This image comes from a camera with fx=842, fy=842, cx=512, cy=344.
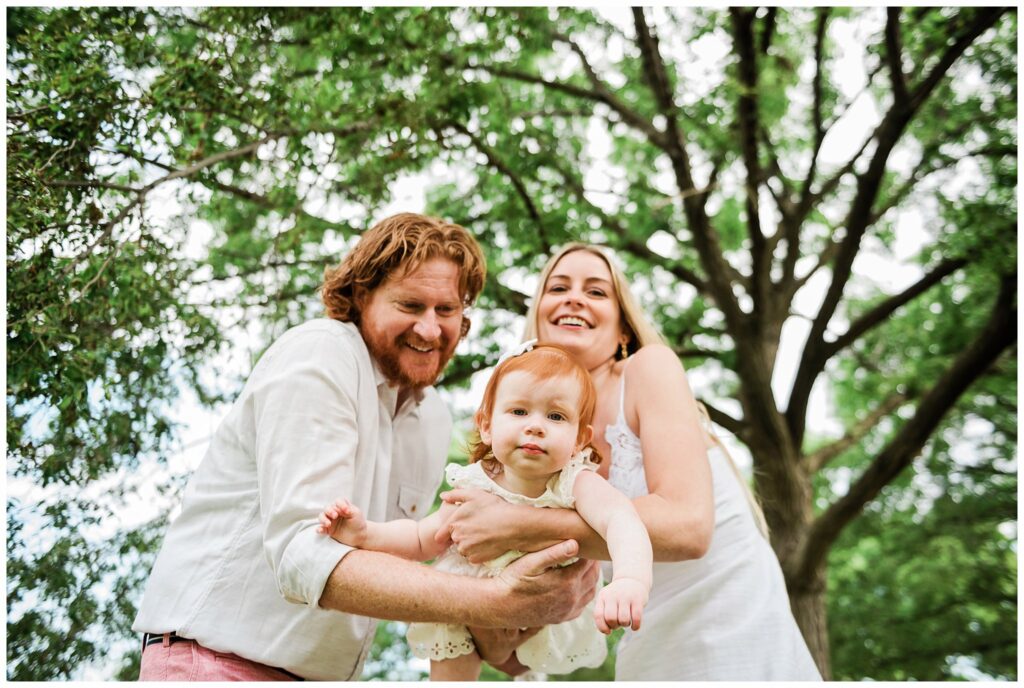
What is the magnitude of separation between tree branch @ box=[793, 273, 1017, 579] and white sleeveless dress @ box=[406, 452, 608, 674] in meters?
4.27

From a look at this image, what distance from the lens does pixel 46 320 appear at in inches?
126

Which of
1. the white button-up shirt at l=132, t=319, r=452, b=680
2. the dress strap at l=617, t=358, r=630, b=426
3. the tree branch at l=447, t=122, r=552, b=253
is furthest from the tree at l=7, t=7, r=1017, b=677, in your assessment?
the dress strap at l=617, t=358, r=630, b=426

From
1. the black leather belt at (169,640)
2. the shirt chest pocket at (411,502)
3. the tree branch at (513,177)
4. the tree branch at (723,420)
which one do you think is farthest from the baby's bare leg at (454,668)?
the tree branch at (723,420)

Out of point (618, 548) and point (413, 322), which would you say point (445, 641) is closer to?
point (618, 548)

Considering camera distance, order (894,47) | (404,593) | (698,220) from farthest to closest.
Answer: (698,220), (894,47), (404,593)

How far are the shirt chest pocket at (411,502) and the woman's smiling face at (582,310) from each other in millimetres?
709

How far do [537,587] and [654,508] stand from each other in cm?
41

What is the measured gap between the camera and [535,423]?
93.1 inches

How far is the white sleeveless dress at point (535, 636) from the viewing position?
7.98ft

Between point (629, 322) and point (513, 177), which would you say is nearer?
point (629, 322)

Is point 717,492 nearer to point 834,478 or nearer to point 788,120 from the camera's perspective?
point 788,120

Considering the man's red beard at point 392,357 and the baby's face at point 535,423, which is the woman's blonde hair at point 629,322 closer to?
the man's red beard at point 392,357

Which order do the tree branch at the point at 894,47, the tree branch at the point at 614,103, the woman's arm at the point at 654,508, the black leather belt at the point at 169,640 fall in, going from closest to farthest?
the woman's arm at the point at 654,508, the black leather belt at the point at 169,640, the tree branch at the point at 894,47, the tree branch at the point at 614,103

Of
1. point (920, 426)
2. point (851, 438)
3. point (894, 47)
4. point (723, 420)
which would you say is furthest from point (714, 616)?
point (851, 438)
